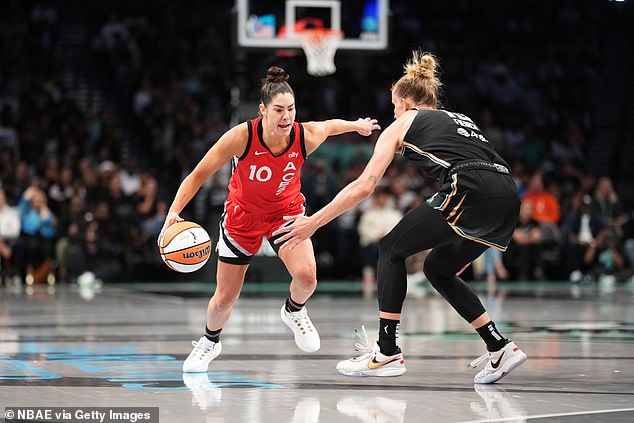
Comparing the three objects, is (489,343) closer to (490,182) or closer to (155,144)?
(490,182)

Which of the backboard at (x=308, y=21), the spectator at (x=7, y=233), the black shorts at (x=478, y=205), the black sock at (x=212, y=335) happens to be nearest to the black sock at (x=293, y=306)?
the black sock at (x=212, y=335)

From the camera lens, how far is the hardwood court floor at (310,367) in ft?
18.5

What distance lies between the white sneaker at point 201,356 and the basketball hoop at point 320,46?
10.1 meters

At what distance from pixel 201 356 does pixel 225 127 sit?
14.4 metres

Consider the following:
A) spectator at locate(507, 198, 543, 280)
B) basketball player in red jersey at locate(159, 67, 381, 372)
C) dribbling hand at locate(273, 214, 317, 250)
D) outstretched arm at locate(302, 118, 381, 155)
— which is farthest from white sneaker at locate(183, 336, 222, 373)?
spectator at locate(507, 198, 543, 280)

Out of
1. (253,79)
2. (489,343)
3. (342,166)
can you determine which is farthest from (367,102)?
(489,343)

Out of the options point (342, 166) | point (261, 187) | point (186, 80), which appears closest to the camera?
point (261, 187)

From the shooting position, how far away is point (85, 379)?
6.73m

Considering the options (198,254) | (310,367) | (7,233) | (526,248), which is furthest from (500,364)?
(526,248)

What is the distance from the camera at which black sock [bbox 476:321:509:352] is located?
6.66 m

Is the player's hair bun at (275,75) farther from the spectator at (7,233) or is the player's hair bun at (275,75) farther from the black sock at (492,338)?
the spectator at (7,233)

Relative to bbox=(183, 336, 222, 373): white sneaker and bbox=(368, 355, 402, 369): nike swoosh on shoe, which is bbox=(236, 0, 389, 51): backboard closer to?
bbox=(183, 336, 222, 373): white sneaker

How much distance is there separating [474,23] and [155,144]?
9.27 metres

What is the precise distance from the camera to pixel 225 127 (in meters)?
21.3
